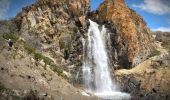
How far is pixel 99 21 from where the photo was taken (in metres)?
57.8

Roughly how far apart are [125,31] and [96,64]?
7.39m

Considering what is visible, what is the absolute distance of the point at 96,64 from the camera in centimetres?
5284

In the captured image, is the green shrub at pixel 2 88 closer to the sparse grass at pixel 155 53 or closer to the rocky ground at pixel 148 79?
the rocky ground at pixel 148 79

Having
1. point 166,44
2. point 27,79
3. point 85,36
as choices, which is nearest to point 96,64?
point 85,36

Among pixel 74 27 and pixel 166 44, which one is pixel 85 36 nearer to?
pixel 74 27

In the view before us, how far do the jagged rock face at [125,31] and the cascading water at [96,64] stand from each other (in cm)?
195

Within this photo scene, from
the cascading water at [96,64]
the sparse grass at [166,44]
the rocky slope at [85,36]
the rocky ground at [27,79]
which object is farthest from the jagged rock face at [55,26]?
the sparse grass at [166,44]

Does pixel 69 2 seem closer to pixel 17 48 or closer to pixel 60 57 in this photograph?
pixel 60 57

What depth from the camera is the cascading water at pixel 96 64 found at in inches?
1997

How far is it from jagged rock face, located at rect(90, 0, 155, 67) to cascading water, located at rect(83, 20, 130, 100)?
195cm

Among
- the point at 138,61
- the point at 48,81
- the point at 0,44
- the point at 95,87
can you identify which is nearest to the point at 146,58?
the point at 138,61

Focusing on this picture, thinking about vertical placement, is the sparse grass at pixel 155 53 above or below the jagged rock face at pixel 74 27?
below

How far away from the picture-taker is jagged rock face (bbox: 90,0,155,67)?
54491 mm

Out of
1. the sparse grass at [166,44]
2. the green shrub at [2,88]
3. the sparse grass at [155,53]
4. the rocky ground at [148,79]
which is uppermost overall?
the sparse grass at [166,44]
